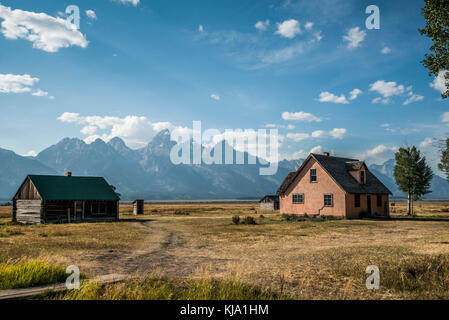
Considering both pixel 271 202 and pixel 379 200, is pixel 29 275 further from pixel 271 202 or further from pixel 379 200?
pixel 271 202

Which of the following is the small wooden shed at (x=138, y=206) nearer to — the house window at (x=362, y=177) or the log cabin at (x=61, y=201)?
the log cabin at (x=61, y=201)

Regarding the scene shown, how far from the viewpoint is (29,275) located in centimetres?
856

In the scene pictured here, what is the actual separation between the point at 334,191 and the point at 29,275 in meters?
33.8

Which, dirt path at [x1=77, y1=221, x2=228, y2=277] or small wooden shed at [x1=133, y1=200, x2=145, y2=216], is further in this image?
small wooden shed at [x1=133, y1=200, x2=145, y2=216]

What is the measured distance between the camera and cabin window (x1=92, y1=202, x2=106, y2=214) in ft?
131

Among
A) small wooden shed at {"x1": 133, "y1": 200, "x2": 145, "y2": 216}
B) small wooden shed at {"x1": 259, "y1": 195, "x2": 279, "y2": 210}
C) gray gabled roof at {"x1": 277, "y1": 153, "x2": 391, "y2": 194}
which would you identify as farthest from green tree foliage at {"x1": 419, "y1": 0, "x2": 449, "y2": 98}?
small wooden shed at {"x1": 259, "y1": 195, "x2": 279, "y2": 210}

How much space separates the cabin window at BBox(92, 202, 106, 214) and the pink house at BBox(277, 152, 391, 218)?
2294 cm

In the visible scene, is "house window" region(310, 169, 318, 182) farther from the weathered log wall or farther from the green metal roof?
the weathered log wall

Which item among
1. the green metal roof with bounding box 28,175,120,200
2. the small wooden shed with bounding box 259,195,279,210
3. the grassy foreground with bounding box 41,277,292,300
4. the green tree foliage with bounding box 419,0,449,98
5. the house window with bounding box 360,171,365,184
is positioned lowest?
the small wooden shed with bounding box 259,195,279,210

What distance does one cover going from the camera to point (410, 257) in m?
12.8

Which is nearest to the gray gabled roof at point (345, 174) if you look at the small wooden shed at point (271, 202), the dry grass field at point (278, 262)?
the dry grass field at point (278, 262)

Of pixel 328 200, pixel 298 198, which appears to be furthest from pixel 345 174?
pixel 298 198
